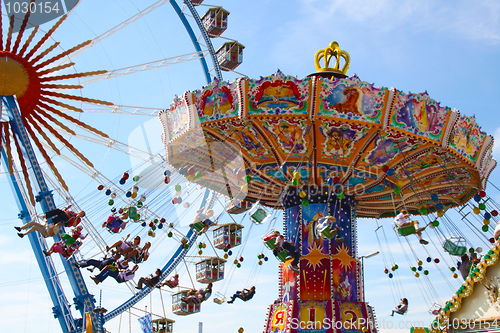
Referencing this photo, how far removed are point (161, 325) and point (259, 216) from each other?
8690mm

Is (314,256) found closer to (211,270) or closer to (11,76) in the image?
(211,270)

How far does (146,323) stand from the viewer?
67.4 ft

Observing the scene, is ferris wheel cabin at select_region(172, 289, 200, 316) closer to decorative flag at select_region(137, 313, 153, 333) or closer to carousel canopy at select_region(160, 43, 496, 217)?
decorative flag at select_region(137, 313, 153, 333)

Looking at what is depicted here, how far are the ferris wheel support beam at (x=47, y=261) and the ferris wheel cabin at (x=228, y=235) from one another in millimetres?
4341

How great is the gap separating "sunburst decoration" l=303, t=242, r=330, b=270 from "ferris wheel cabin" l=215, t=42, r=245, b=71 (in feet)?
38.1

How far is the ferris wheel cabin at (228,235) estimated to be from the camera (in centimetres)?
1703

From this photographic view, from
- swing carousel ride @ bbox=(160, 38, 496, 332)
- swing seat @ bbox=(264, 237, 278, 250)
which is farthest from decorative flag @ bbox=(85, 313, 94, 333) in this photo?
swing seat @ bbox=(264, 237, 278, 250)

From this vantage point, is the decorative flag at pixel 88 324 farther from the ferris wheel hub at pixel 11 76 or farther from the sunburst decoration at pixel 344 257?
the sunburst decoration at pixel 344 257

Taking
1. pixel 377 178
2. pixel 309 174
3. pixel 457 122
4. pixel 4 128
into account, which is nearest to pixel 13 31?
pixel 4 128

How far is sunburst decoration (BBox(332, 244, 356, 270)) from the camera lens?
14.0 m

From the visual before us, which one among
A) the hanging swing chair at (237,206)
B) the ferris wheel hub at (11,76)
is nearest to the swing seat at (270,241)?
Answer: the hanging swing chair at (237,206)

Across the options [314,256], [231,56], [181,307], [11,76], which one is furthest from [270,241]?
[231,56]

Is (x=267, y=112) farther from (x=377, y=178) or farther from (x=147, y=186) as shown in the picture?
Answer: (x=147, y=186)

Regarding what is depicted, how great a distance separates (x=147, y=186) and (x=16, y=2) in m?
6.39
